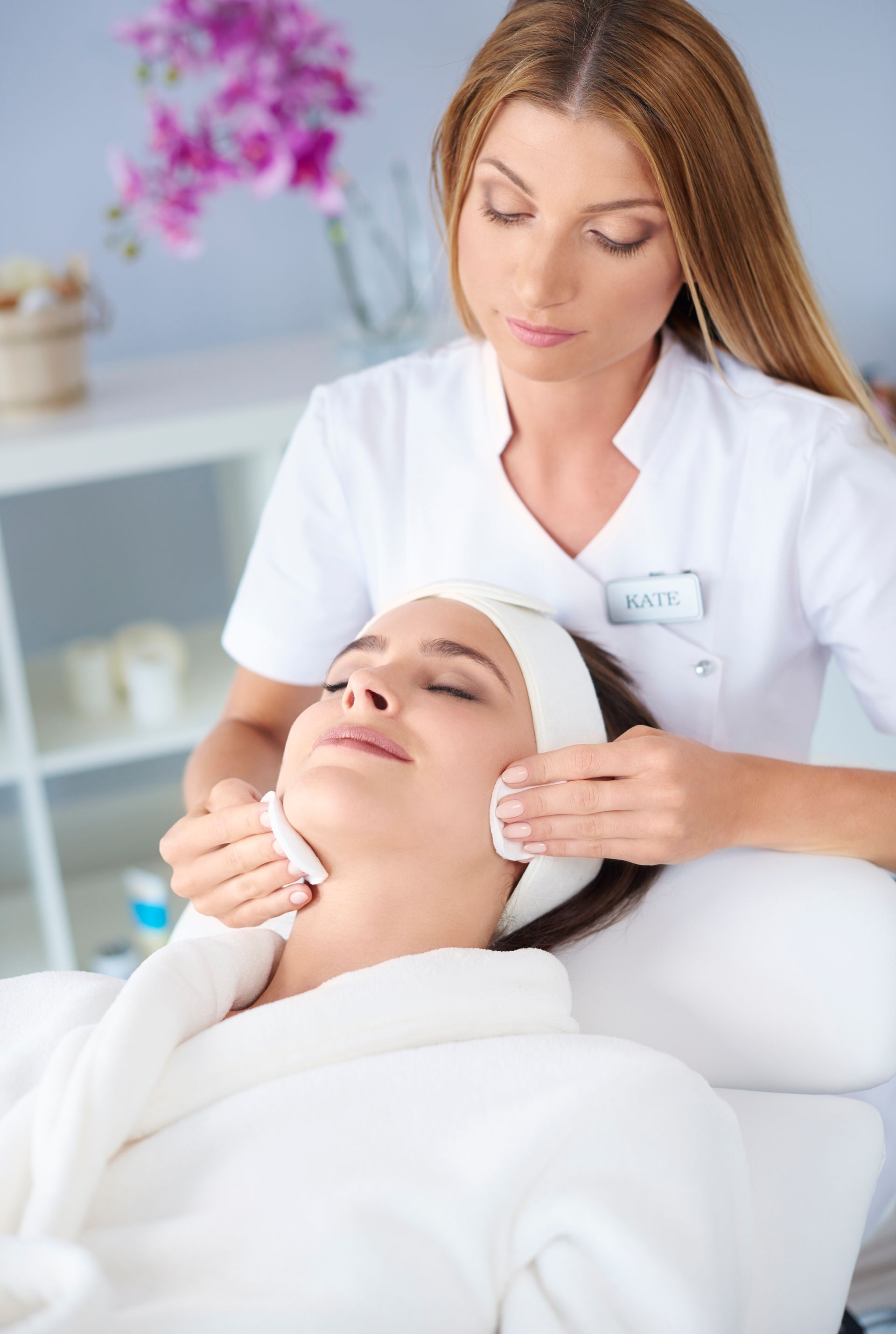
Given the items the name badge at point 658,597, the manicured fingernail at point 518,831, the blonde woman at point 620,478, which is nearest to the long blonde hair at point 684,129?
the blonde woman at point 620,478

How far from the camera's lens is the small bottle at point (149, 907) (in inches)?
82.3

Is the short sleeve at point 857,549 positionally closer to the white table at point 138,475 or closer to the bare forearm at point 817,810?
the bare forearm at point 817,810

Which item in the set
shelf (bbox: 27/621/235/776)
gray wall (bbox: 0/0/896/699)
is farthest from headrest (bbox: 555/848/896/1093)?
gray wall (bbox: 0/0/896/699)

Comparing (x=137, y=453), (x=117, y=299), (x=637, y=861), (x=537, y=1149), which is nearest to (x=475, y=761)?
(x=637, y=861)

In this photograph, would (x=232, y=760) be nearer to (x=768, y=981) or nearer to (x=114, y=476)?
(x=768, y=981)

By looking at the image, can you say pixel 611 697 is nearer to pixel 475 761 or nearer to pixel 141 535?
pixel 475 761

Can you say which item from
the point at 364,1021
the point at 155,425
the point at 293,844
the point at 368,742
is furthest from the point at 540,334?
the point at 155,425

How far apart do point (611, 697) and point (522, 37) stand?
0.66 m

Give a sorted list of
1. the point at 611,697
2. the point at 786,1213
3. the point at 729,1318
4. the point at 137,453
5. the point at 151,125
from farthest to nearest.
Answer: the point at 151,125 → the point at 137,453 → the point at 611,697 → the point at 786,1213 → the point at 729,1318

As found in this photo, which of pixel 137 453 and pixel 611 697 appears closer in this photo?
pixel 611 697

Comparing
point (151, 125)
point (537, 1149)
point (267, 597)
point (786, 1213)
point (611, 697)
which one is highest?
point (151, 125)

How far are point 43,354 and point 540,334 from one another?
3.97ft

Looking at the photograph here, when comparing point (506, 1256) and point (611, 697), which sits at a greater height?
point (611, 697)

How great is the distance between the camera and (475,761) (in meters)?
1.14
